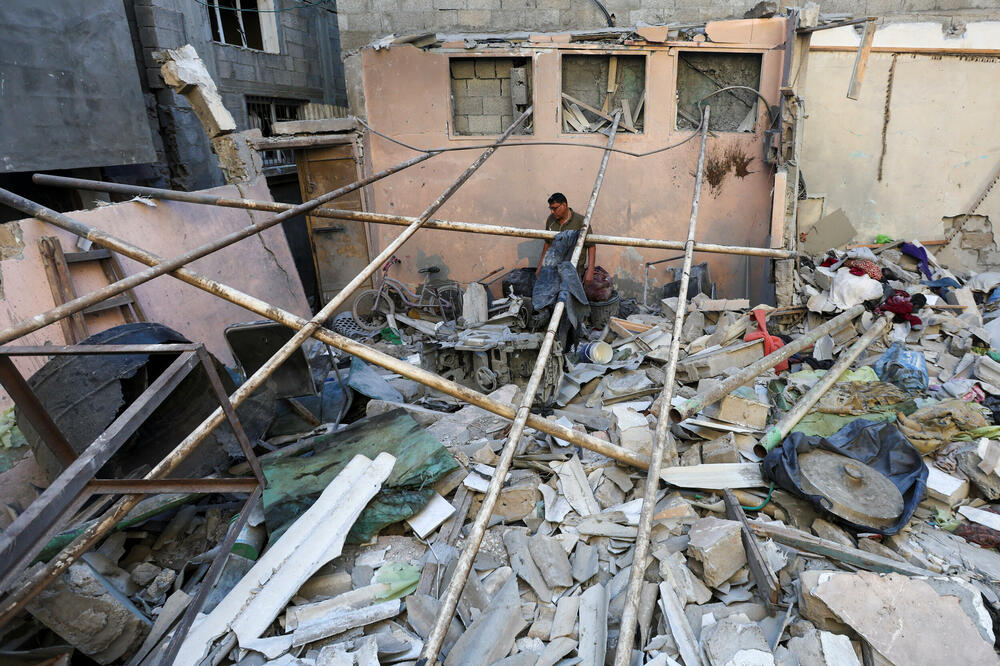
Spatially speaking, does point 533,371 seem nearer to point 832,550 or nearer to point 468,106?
point 832,550

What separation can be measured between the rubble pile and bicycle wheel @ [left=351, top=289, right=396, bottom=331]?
3413 millimetres

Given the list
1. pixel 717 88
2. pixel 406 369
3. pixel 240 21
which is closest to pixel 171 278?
pixel 406 369

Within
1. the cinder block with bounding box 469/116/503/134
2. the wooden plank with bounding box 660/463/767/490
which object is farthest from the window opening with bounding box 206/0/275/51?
the wooden plank with bounding box 660/463/767/490

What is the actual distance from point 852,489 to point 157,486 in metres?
3.94

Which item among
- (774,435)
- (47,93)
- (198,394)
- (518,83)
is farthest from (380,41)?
(774,435)

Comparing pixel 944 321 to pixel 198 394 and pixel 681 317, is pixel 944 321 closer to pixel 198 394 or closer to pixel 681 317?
pixel 681 317

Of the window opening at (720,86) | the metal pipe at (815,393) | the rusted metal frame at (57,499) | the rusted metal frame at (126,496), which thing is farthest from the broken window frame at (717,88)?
the rusted metal frame at (57,499)

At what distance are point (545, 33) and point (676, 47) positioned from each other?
6.19 ft

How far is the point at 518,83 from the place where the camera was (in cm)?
815

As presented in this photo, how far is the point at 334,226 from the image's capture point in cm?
907

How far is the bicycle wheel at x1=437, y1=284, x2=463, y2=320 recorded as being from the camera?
8.77 meters

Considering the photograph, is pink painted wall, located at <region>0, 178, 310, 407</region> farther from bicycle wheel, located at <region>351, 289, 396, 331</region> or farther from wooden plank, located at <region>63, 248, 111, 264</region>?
bicycle wheel, located at <region>351, 289, 396, 331</region>

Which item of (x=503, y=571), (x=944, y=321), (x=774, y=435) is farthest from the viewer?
(x=944, y=321)

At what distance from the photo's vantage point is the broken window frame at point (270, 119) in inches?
463
